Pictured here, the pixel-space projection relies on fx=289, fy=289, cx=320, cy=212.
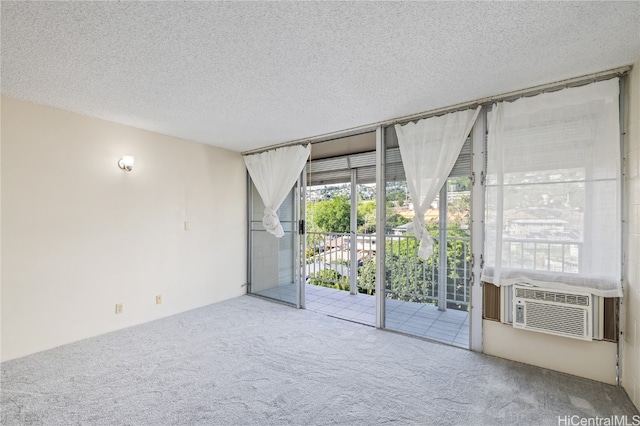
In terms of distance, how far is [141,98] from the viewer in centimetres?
259

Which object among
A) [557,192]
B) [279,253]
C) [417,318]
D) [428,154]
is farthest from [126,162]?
[557,192]

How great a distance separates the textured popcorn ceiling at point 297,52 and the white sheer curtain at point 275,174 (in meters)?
1.18

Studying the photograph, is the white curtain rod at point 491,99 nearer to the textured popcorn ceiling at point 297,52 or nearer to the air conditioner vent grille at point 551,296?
the textured popcorn ceiling at point 297,52

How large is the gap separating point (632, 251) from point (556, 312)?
660 millimetres

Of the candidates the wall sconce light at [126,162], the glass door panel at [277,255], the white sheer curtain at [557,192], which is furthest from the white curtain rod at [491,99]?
the wall sconce light at [126,162]

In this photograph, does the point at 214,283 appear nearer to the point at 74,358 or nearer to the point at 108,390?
the point at 74,358

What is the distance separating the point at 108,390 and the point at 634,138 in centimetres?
415

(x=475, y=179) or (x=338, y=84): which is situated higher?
(x=338, y=84)

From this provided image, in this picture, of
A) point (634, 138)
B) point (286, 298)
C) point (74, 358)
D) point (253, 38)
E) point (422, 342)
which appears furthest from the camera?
point (286, 298)

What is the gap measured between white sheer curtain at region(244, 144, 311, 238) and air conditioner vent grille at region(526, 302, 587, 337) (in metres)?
2.95

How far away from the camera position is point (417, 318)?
325 cm

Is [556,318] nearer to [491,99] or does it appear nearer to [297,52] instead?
[491,99]

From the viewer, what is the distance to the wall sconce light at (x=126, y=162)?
3.28 metres

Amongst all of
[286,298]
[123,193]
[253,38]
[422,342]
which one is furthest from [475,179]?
[123,193]
